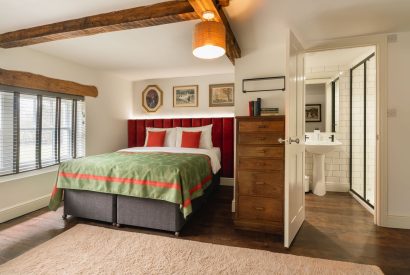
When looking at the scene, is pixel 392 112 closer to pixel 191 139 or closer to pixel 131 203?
pixel 191 139

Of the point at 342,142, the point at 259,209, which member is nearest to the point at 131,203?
the point at 259,209

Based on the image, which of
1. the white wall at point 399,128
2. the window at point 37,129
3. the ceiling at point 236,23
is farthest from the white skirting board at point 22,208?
the white wall at point 399,128

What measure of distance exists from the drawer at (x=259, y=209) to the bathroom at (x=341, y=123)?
1.59m

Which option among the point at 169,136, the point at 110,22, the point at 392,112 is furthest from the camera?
the point at 169,136

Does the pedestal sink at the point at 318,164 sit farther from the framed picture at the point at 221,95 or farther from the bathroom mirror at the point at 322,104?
the framed picture at the point at 221,95

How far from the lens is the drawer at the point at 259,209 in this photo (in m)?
2.49

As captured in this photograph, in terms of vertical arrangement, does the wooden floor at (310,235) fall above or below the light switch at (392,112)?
below

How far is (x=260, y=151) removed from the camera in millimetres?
2543

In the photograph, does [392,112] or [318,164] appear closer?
[392,112]

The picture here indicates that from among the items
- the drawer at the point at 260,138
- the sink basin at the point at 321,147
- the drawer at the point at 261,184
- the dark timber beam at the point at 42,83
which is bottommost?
the drawer at the point at 261,184

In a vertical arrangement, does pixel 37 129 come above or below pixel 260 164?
above

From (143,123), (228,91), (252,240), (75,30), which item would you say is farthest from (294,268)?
(143,123)

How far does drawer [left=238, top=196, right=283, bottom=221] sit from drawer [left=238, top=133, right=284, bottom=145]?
625 millimetres

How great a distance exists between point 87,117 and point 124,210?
7.35ft
